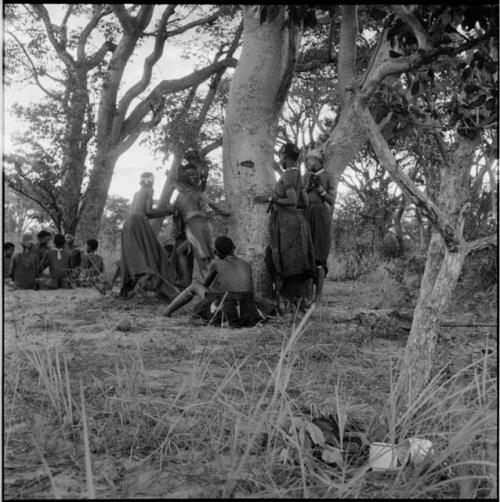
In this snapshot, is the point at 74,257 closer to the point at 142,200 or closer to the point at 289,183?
the point at 142,200

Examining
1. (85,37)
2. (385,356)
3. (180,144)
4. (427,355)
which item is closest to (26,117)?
(85,37)

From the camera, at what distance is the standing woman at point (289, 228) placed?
6.38 m

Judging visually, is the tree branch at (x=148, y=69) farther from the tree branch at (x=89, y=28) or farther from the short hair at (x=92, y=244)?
the short hair at (x=92, y=244)

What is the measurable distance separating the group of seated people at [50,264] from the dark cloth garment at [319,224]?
128 inches

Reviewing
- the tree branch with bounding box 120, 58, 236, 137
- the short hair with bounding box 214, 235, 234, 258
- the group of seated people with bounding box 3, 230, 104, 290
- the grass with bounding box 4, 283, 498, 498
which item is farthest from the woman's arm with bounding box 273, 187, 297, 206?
the tree branch with bounding box 120, 58, 236, 137

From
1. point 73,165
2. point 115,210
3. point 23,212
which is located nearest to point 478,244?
point 73,165

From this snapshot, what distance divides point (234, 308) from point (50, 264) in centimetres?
450

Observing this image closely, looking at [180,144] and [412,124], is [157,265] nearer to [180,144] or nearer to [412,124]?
[412,124]

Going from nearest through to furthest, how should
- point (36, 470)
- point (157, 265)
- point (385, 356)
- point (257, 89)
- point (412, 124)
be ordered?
point (36, 470), point (412, 124), point (385, 356), point (257, 89), point (157, 265)

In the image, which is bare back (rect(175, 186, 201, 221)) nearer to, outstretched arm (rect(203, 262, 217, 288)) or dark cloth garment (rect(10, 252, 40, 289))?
outstretched arm (rect(203, 262, 217, 288))

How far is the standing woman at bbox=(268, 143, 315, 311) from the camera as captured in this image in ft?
20.9

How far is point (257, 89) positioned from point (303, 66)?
19.6 feet

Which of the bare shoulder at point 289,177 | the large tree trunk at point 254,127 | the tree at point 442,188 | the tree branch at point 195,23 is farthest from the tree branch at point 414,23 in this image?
the tree branch at point 195,23

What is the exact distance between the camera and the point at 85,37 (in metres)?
13.5
